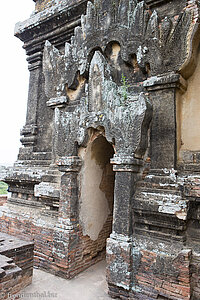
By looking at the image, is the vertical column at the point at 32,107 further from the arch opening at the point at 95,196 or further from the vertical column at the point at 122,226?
the vertical column at the point at 122,226

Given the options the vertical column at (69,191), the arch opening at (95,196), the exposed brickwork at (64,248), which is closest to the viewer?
the exposed brickwork at (64,248)

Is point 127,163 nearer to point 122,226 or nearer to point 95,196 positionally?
point 122,226

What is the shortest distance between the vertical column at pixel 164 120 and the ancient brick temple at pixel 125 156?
0.06ft

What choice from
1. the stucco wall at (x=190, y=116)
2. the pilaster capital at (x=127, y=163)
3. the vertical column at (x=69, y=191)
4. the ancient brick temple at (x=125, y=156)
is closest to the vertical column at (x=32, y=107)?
the ancient brick temple at (x=125, y=156)

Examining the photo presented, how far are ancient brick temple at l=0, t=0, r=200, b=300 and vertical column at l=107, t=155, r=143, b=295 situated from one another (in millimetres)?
17

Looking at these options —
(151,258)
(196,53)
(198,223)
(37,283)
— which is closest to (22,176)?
(37,283)

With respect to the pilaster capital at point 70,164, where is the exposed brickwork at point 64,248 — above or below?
below

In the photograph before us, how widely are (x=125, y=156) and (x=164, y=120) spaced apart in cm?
94

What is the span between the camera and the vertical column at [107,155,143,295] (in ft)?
12.8

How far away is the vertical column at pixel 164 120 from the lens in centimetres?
411

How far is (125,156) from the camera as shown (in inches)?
161

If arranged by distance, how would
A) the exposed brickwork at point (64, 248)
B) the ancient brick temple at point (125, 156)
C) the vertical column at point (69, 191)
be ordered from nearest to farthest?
the ancient brick temple at point (125, 156) → the exposed brickwork at point (64, 248) → the vertical column at point (69, 191)

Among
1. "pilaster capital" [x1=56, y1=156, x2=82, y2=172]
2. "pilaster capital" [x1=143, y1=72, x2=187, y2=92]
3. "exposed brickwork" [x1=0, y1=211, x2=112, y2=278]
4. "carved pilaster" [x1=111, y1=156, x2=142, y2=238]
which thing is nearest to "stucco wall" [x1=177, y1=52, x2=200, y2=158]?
"pilaster capital" [x1=143, y1=72, x2=187, y2=92]

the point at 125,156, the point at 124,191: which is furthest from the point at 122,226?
the point at 125,156
